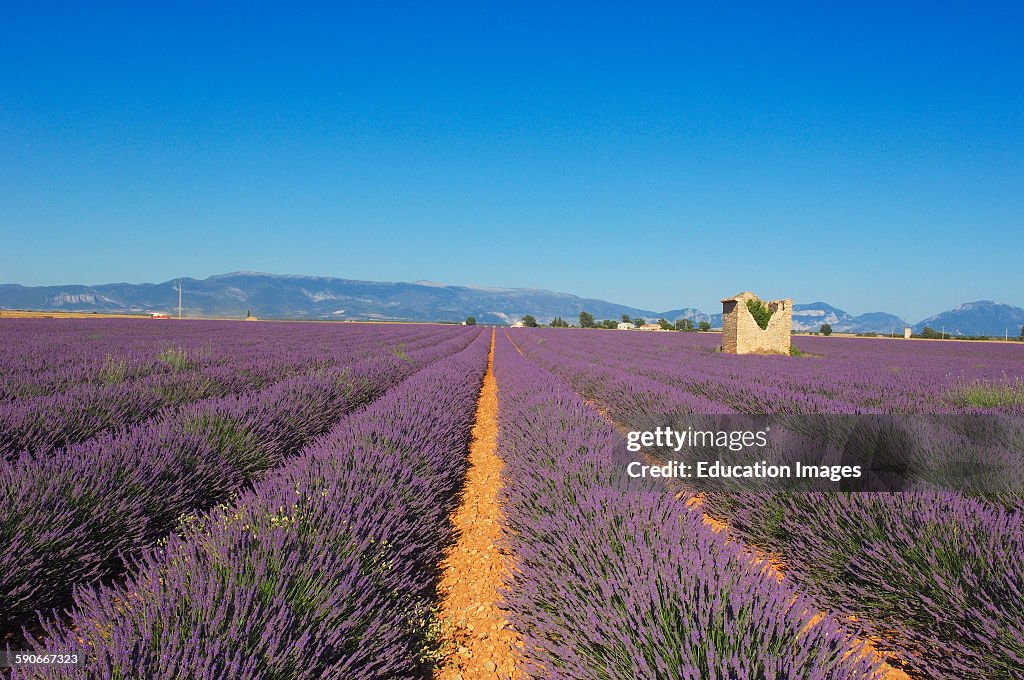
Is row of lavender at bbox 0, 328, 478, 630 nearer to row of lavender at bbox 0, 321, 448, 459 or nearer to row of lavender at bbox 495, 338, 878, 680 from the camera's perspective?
row of lavender at bbox 0, 321, 448, 459

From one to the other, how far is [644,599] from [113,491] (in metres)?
2.84

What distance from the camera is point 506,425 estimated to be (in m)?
4.87

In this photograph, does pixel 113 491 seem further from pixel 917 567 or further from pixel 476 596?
pixel 917 567

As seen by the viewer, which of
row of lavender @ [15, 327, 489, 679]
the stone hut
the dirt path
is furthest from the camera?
the stone hut

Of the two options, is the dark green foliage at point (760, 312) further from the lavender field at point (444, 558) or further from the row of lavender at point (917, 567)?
the row of lavender at point (917, 567)

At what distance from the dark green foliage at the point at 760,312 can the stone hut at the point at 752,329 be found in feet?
0.48

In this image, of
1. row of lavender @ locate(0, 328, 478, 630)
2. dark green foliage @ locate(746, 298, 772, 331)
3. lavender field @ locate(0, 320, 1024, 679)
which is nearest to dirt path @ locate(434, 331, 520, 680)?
lavender field @ locate(0, 320, 1024, 679)

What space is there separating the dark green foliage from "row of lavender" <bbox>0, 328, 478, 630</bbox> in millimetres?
18299

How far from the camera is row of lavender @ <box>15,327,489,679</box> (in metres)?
1.15

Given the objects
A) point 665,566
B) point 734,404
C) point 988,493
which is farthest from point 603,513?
point 734,404

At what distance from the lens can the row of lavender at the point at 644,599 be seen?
1211mm

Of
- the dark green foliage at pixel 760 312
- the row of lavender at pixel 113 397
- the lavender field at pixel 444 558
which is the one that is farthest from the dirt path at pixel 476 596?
the dark green foliage at pixel 760 312

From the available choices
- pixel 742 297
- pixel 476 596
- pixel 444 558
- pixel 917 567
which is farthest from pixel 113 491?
pixel 742 297

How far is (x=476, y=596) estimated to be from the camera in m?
2.45
